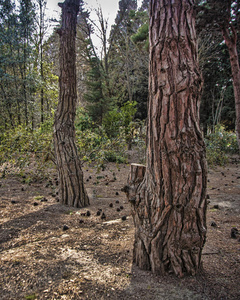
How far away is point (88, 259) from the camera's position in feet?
7.79

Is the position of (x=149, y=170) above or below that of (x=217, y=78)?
below

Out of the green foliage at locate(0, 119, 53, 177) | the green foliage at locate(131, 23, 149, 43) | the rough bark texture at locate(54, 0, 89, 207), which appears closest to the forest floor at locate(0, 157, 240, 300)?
the rough bark texture at locate(54, 0, 89, 207)

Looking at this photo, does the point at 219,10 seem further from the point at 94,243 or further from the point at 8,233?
the point at 8,233

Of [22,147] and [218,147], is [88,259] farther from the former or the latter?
[218,147]

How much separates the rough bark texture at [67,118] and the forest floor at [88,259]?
50 cm

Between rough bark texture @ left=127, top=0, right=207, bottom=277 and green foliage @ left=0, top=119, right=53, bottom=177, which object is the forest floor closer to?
rough bark texture @ left=127, top=0, right=207, bottom=277

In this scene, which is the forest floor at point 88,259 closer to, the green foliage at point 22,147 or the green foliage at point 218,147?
the green foliage at point 22,147

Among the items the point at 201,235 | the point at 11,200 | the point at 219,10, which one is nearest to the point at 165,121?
the point at 201,235

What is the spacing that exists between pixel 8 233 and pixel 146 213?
7.33 feet

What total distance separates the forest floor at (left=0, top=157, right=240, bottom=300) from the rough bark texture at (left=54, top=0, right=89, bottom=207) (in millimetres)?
497

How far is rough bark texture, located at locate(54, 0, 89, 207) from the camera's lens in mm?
4527

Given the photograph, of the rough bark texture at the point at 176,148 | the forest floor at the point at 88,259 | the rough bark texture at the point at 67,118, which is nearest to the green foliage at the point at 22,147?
the rough bark texture at the point at 67,118

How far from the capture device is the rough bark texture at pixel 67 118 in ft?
14.9

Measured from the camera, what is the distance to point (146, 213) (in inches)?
83.6
